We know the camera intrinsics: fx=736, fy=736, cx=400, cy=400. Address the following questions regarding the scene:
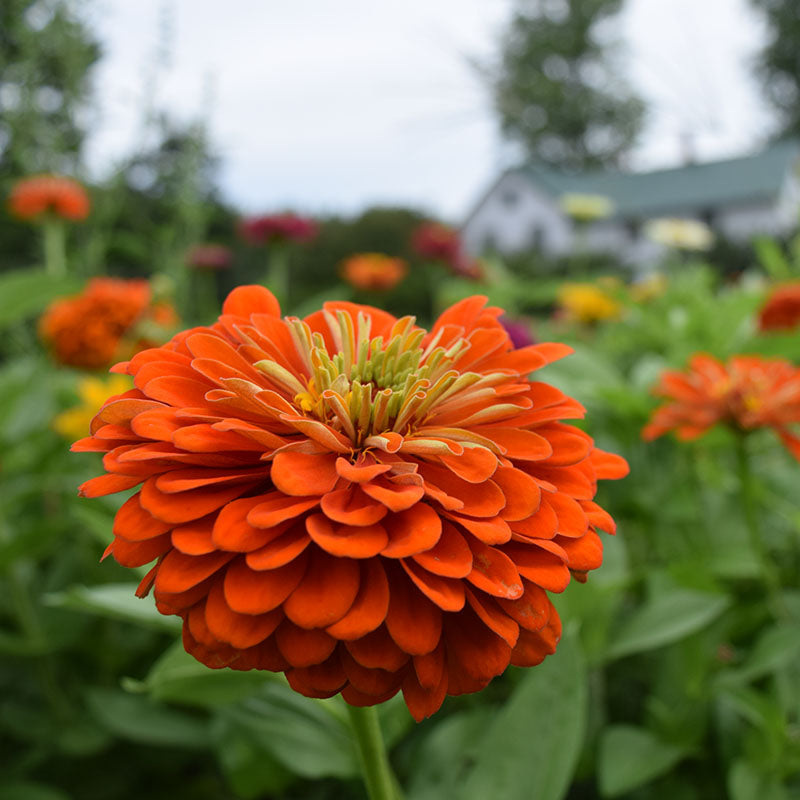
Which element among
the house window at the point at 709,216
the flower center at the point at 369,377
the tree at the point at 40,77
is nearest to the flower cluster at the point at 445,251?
the tree at the point at 40,77

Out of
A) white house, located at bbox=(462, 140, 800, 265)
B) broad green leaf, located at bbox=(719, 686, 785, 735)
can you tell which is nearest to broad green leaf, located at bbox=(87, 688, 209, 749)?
broad green leaf, located at bbox=(719, 686, 785, 735)

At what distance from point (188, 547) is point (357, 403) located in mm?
165

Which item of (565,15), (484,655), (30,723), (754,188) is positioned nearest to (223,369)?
(484,655)

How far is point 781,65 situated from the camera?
16781 millimetres

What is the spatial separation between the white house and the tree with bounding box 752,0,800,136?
72cm

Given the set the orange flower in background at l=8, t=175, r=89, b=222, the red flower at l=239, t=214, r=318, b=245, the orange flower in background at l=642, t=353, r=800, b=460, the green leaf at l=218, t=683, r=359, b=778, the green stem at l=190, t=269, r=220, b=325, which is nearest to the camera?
the green leaf at l=218, t=683, r=359, b=778

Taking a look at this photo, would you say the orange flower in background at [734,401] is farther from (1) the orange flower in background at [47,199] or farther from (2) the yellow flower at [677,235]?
(2) the yellow flower at [677,235]

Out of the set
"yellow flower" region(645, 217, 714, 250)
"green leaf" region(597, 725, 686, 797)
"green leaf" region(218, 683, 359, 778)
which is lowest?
"green leaf" region(597, 725, 686, 797)

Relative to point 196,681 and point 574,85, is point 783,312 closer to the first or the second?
point 196,681

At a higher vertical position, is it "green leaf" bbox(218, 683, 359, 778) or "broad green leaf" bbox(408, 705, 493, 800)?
"green leaf" bbox(218, 683, 359, 778)

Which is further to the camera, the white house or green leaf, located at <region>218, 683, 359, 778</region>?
the white house

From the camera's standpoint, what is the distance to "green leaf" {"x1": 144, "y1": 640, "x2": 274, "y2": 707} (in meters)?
0.68

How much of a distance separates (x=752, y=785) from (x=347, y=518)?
626 millimetres

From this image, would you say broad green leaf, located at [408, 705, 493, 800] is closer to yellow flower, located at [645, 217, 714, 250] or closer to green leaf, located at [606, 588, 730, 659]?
green leaf, located at [606, 588, 730, 659]
